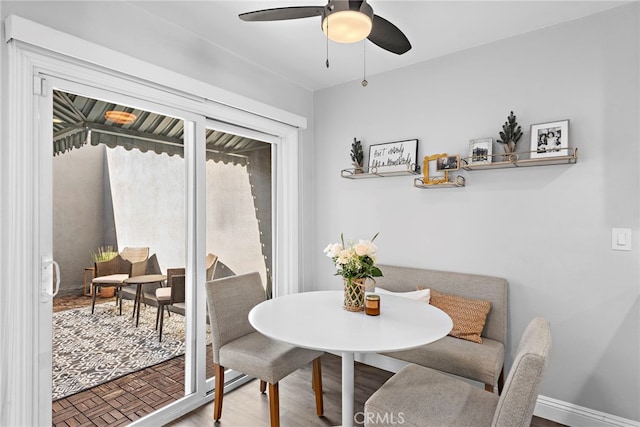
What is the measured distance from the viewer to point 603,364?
2107 millimetres

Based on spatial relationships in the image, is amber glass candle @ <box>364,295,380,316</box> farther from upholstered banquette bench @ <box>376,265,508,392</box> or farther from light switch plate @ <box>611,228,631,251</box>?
light switch plate @ <box>611,228,631,251</box>

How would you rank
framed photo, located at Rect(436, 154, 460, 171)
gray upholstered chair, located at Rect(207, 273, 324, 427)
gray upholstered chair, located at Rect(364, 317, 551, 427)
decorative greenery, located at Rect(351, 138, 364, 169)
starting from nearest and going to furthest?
gray upholstered chair, located at Rect(364, 317, 551, 427) → gray upholstered chair, located at Rect(207, 273, 324, 427) → framed photo, located at Rect(436, 154, 460, 171) → decorative greenery, located at Rect(351, 138, 364, 169)

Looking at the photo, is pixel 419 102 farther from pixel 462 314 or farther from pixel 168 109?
pixel 168 109

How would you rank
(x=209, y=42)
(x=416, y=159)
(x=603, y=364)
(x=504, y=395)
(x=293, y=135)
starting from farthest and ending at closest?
(x=293, y=135)
(x=416, y=159)
(x=209, y=42)
(x=603, y=364)
(x=504, y=395)

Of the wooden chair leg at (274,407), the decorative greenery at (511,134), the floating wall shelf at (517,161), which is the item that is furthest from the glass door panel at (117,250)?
the decorative greenery at (511,134)

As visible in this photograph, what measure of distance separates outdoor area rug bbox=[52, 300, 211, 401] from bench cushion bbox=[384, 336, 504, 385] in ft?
5.44

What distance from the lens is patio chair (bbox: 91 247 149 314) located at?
203 centimetres

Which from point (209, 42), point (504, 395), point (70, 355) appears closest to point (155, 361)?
point (70, 355)

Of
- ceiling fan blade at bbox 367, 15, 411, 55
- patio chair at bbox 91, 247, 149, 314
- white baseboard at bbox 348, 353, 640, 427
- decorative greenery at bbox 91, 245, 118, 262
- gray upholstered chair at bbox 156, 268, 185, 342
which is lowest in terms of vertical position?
white baseboard at bbox 348, 353, 640, 427

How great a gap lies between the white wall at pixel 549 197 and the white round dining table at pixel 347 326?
868mm

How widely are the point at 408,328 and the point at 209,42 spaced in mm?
2318

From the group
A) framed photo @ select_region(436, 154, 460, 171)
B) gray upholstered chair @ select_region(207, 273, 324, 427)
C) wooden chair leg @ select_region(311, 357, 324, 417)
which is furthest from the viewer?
framed photo @ select_region(436, 154, 460, 171)

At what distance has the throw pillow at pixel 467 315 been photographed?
2.30m

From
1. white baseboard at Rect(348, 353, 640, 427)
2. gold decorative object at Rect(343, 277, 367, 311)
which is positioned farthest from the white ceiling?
white baseboard at Rect(348, 353, 640, 427)
